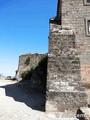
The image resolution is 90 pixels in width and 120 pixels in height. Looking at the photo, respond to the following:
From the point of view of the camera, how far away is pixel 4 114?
6.42 metres

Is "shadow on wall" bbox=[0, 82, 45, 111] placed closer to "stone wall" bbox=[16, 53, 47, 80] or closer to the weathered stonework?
the weathered stonework

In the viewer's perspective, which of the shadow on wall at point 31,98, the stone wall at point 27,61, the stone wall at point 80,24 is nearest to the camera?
the shadow on wall at point 31,98

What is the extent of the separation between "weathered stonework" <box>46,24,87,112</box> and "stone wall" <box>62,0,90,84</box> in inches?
42.8

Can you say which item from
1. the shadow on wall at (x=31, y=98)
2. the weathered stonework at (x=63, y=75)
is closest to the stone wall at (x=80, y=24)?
the weathered stonework at (x=63, y=75)

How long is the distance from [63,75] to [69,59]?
30.3 inches

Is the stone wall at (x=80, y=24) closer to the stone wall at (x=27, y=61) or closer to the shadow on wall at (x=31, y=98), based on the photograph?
the shadow on wall at (x=31, y=98)

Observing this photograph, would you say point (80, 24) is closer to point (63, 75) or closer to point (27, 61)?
point (63, 75)

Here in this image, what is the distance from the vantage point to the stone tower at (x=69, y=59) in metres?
7.36

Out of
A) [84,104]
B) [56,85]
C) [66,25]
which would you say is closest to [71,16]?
[66,25]

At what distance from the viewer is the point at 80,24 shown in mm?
9852

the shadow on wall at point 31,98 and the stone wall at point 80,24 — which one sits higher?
the stone wall at point 80,24

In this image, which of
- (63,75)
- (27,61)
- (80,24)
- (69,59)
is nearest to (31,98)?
(63,75)

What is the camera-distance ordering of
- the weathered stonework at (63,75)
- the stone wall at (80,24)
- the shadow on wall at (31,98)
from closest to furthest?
the weathered stonework at (63,75)
the shadow on wall at (31,98)
the stone wall at (80,24)

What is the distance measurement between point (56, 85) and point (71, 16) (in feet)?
13.8
